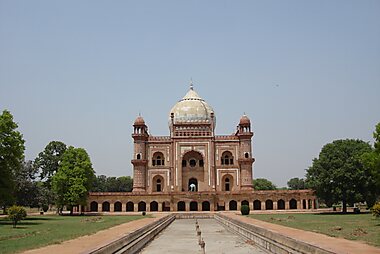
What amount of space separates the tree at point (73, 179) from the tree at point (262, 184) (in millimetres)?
45829

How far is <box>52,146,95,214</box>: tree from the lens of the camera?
37.4 metres

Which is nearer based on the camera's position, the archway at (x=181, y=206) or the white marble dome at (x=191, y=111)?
the archway at (x=181, y=206)

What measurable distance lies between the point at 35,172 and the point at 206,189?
18.7 metres

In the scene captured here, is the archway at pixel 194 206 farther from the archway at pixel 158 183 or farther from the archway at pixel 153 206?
the archway at pixel 158 183

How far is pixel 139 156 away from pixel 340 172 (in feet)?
75.5

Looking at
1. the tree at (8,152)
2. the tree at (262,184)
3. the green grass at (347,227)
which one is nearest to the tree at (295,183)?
the tree at (262,184)

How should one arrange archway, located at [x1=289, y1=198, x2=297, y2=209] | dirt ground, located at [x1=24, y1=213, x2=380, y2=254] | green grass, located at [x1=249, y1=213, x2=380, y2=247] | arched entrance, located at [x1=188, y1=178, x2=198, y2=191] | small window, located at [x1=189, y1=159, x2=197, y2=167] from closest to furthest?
dirt ground, located at [x1=24, y1=213, x2=380, y2=254] < green grass, located at [x1=249, y1=213, x2=380, y2=247] < archway, located at [x1=289, y1=198, x2=297, y2=209] < arched entrance, located at [x1=188, y1=178, x2=198, y2=191] < small window, located at [x1=189, y1=159, x2=197, y2=167]

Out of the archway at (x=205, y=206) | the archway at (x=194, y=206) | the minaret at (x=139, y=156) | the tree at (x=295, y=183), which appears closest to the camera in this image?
the archway at (x=205, y=206)

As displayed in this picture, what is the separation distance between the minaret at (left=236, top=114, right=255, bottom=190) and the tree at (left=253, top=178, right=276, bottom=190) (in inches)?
1272

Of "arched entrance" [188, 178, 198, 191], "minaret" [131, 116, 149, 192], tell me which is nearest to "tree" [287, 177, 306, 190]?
"arched entrance" [188, 178, 198, 191]

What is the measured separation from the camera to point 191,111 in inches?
2077

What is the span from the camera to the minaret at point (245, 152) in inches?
1886

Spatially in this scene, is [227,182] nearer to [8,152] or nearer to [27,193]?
[27,193]

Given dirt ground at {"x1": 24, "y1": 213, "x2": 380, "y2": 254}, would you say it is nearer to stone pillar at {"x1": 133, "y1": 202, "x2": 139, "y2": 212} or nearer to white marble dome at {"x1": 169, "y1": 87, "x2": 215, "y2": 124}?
stone pillar at {"x1": 133, "y1": 202, "x2": 139, "y2": 212}
